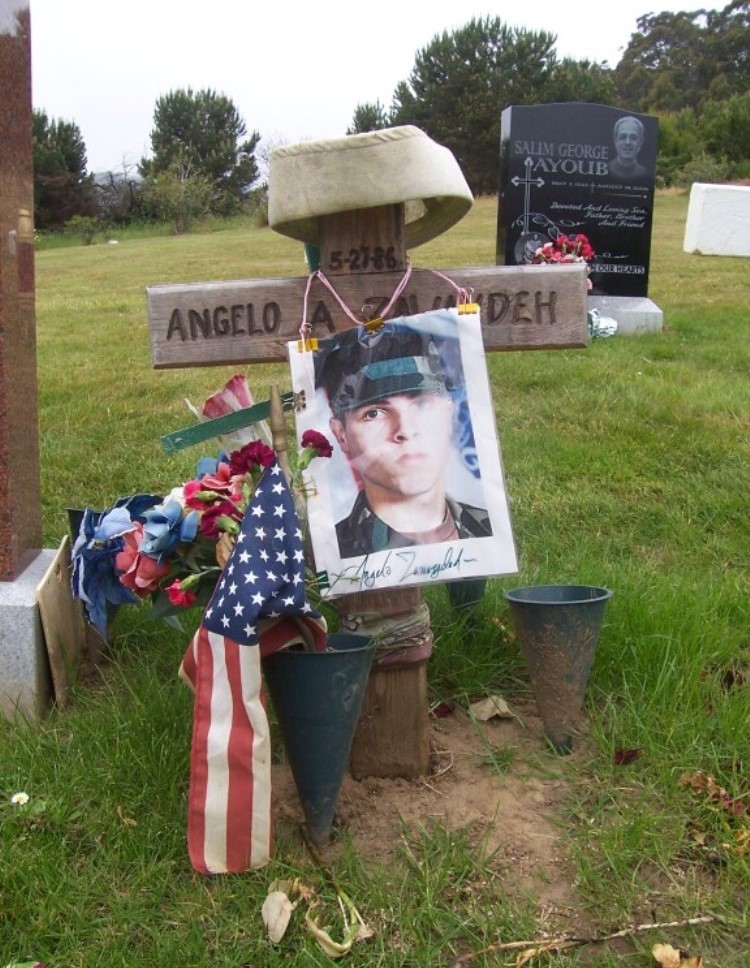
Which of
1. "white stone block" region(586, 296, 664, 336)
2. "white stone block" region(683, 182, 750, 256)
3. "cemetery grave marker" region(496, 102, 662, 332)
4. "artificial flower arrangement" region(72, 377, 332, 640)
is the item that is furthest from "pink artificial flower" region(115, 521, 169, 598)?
"white stone block" region(683, 182, 750, 256)

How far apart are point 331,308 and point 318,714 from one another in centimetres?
90

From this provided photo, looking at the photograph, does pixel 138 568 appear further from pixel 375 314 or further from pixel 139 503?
pixel 375 314

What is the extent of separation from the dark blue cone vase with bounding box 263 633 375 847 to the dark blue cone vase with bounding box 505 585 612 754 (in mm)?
454

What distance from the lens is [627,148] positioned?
898 cm

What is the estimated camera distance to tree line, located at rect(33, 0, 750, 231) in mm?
29453

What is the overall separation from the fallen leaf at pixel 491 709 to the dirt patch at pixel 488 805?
2 cm

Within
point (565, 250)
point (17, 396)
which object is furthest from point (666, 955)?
point (565, 250)

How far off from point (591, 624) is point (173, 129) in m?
46.6

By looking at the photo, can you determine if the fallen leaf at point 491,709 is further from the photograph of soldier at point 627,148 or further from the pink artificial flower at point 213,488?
the photograph of soldier at point 627,148

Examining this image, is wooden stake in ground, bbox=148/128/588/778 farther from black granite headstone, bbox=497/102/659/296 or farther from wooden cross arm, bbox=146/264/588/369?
black granite headstone, bbox=497/102/659/296

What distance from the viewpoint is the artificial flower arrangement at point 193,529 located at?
6.87 ft

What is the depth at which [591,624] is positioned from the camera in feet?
7.95

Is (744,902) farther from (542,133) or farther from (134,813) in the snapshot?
(542,133)

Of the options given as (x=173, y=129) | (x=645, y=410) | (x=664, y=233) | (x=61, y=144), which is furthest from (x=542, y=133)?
(x=173, y=129)
